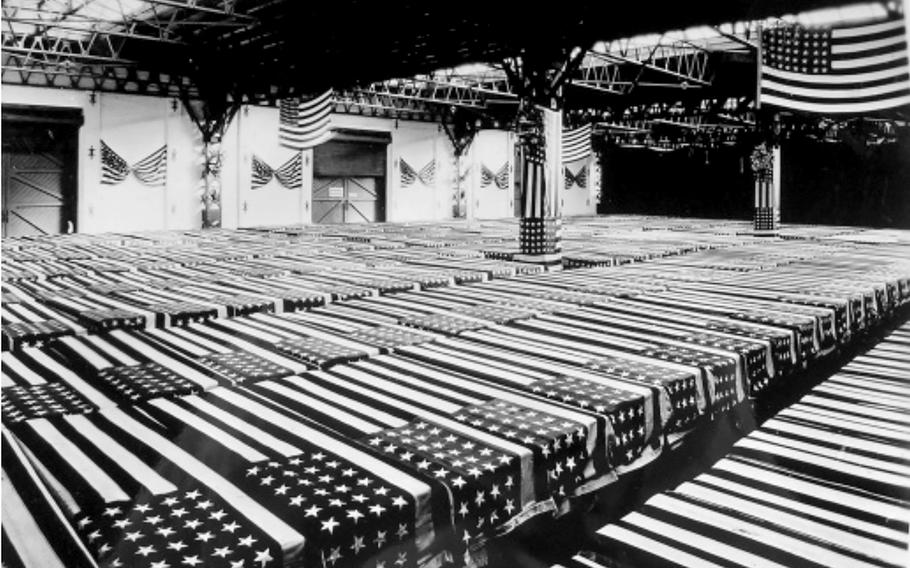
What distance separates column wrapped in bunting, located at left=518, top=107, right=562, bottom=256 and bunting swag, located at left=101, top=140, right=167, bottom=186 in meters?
11.3

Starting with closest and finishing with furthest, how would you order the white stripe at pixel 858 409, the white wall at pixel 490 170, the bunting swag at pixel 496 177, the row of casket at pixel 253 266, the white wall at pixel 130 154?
the white stripe at pixel 858 409 < the row of casket at pixel 253 266 < the white wall at pixel 130 154 < the white wall at pixel 490 170 < the bunting swag at pixel 496 177

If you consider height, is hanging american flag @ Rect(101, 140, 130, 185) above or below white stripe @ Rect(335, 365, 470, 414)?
above

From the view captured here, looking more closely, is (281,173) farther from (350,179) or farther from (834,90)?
(834,90)

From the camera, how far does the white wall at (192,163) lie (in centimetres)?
1689

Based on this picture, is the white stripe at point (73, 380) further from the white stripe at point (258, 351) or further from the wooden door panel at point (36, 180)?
the wooden door panel at point (36, 180)

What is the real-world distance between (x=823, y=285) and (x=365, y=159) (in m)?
16.4

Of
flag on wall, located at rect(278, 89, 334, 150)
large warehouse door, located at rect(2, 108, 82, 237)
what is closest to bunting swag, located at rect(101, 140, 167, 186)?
large warehouse door, located at rect(2, 108, 82, 237)

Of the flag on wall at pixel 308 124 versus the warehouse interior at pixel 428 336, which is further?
the flag on wall at pixel 308 124

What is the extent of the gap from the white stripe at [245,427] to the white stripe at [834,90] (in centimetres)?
674

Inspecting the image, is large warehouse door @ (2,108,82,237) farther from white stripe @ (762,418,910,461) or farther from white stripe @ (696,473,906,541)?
white stripe @ (696,473,906,541)

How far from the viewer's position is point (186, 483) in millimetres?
2686

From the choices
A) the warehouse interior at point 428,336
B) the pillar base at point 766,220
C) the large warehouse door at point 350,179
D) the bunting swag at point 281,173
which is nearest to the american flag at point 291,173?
the bunting swag at point 281,173

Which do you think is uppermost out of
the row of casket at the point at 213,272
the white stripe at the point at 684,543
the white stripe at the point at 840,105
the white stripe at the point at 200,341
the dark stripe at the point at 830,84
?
the dark stripe at the point at 830,84

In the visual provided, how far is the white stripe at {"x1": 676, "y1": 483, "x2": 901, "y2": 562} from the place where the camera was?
257 cm
